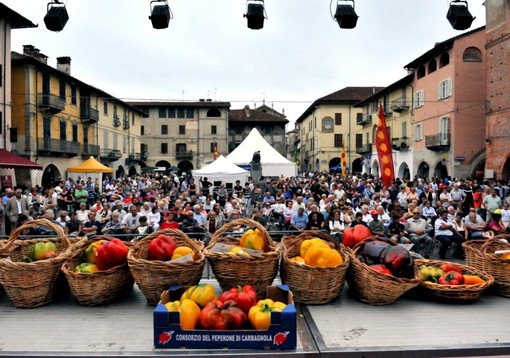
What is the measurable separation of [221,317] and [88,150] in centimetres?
4119

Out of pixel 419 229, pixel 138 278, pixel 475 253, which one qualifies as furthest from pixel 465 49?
pixel 138 278

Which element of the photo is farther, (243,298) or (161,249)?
(161,249)

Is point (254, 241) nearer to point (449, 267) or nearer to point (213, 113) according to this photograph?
point (449, 267)

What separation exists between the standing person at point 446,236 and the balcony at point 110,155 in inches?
1545

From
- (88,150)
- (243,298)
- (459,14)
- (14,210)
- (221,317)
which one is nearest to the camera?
(221,317)

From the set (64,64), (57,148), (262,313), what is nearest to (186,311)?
(262,313)

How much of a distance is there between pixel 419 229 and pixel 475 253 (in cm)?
705

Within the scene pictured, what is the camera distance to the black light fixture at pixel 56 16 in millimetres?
10148

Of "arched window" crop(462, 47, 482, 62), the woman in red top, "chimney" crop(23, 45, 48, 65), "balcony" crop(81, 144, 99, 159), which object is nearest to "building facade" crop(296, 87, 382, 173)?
"arched window" crop(462, 47, 482, 62)

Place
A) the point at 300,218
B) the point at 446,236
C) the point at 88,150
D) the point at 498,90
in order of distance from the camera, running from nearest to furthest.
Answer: the point at 446,236 → the point at 300,218 → the point at 498,90 → the point at 88,150

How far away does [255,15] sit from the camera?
1037 centimetres

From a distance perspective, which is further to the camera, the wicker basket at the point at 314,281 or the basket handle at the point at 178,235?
the basket handle at the point at 178,235

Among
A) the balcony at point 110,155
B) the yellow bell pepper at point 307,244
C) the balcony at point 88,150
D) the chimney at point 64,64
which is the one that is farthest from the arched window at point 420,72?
the yellow bell pepper at point 307,244

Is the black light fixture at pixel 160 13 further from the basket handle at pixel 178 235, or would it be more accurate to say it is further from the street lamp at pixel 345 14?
the basket handle at pixel 178 235
